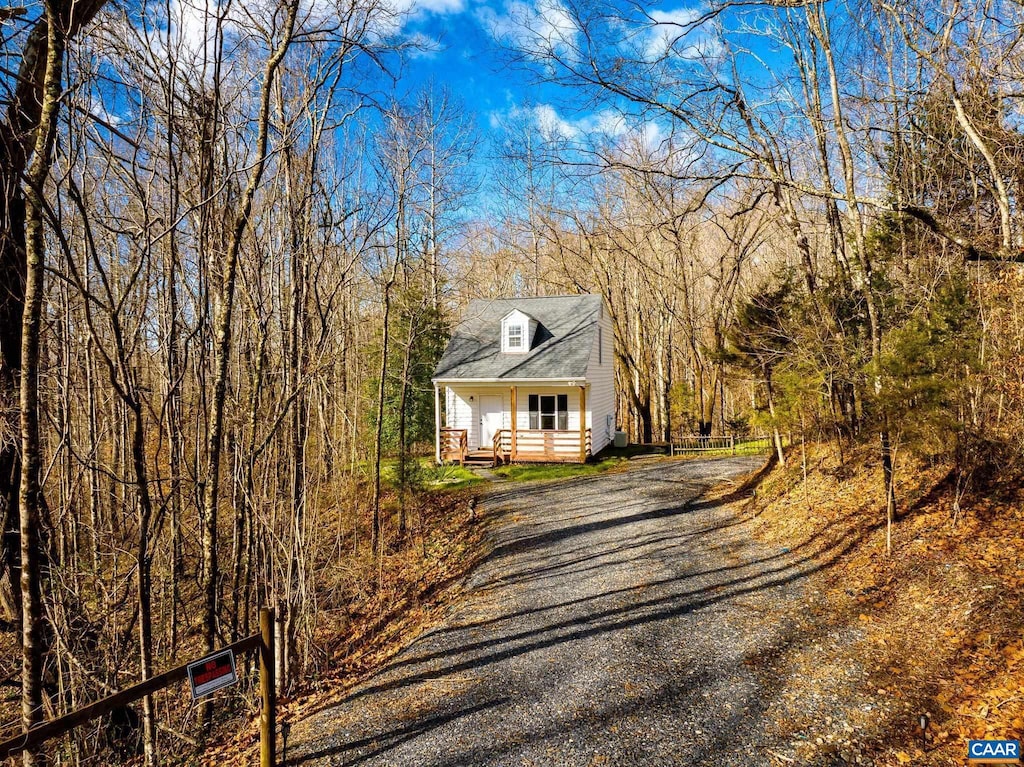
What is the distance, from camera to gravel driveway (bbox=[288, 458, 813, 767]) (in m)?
4.54

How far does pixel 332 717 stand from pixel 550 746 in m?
2.23

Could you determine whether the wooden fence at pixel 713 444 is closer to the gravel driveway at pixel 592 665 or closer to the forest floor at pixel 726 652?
the forest floor at pixel 726 652

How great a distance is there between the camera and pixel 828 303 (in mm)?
9906

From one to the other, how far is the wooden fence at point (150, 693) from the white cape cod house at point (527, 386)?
45.1 ft

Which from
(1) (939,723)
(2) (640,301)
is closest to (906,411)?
(1) (939,723)

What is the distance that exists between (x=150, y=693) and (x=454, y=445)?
15.5m

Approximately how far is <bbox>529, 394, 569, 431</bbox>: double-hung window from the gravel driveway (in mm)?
8709

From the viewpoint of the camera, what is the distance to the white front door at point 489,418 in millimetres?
19562

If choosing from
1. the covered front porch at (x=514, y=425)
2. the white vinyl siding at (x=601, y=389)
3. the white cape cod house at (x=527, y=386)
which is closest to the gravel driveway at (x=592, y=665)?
the covered front porch at (x=514, y=425)

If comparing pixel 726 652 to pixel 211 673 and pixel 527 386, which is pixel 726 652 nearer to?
pixel 211 673

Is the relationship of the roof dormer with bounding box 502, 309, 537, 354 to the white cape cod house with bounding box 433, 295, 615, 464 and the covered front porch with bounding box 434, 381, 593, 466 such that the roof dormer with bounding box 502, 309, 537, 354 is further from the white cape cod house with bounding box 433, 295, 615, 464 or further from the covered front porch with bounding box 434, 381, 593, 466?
the covered front porch with bounding box 434, 381, 593, 466

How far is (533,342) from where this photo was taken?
19.7 meters

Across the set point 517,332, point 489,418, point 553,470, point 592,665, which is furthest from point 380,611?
point 517,332

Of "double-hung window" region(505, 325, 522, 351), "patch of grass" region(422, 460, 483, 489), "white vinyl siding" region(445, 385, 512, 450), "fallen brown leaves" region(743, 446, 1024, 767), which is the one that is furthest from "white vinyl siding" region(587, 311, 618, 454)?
"fallen brown leaves" region(743, 446, 1024, 767)
